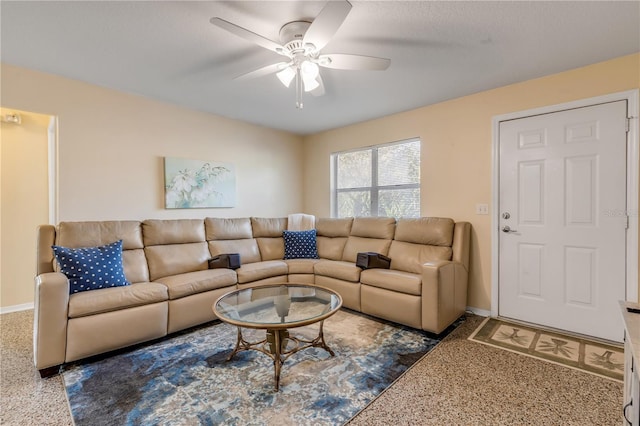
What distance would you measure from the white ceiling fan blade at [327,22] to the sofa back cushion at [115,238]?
97.9 inches

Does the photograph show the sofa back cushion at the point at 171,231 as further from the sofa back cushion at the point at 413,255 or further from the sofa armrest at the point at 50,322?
the sofa back cushion at the point at 413,255

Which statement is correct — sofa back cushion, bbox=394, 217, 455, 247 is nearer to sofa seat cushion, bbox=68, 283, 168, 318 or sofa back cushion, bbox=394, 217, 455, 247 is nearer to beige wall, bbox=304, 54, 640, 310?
beige wall, bbox=304, 54, 640, 310

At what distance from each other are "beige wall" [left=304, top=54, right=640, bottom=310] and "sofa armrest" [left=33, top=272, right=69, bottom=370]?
11.7 feet

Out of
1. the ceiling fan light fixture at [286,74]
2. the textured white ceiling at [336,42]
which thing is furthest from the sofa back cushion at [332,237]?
the ceiling fan light fixture at [286,74]

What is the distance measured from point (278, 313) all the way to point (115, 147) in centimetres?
263

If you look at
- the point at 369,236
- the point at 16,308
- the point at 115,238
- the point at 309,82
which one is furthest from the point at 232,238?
the point at 16,308

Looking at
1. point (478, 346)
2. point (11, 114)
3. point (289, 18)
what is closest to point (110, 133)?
point (11, 114)

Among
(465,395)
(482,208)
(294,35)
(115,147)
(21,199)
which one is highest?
(294,35)

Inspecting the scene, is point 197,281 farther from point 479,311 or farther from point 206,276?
point 479,311

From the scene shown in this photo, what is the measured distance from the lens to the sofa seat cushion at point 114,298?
2091 mm

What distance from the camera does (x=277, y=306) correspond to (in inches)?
86.5

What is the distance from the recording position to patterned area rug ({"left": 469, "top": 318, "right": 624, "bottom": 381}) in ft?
6.81

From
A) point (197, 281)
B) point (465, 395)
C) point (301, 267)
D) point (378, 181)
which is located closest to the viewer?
point (465, 395)

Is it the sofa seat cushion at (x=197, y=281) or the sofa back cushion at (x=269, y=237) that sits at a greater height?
the sofa back cushion at (x=269, y=237)
